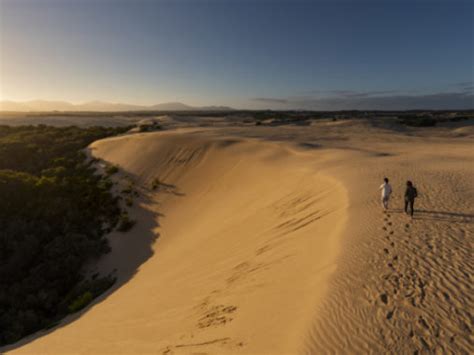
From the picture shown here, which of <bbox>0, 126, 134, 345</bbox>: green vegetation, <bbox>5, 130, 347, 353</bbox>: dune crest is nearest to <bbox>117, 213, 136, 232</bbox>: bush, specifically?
<bbox>0, 126, 134, 345</bbox>: green vegetation

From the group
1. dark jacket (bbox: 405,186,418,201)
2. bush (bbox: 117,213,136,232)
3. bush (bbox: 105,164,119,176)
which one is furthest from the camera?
bush (bbox: 105,164,119,176)

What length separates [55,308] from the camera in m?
9.13

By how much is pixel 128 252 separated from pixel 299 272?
28.0 ft

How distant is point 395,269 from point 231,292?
3.42m

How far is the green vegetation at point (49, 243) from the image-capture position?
8887 mm

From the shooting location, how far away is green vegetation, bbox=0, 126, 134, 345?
8.89 metres

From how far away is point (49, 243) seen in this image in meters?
11.9

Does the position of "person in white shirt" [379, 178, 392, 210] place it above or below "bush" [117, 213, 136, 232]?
above

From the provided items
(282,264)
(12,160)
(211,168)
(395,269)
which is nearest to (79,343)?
(282,264)

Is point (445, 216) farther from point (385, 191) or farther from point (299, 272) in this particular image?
point (299, 272)

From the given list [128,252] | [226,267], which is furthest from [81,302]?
[226,267]

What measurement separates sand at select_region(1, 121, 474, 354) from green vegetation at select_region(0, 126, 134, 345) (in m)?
1.01

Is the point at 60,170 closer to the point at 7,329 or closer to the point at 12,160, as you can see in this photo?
the point at 12,160

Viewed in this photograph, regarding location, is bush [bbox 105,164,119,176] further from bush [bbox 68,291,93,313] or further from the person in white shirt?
the person in white shirt
